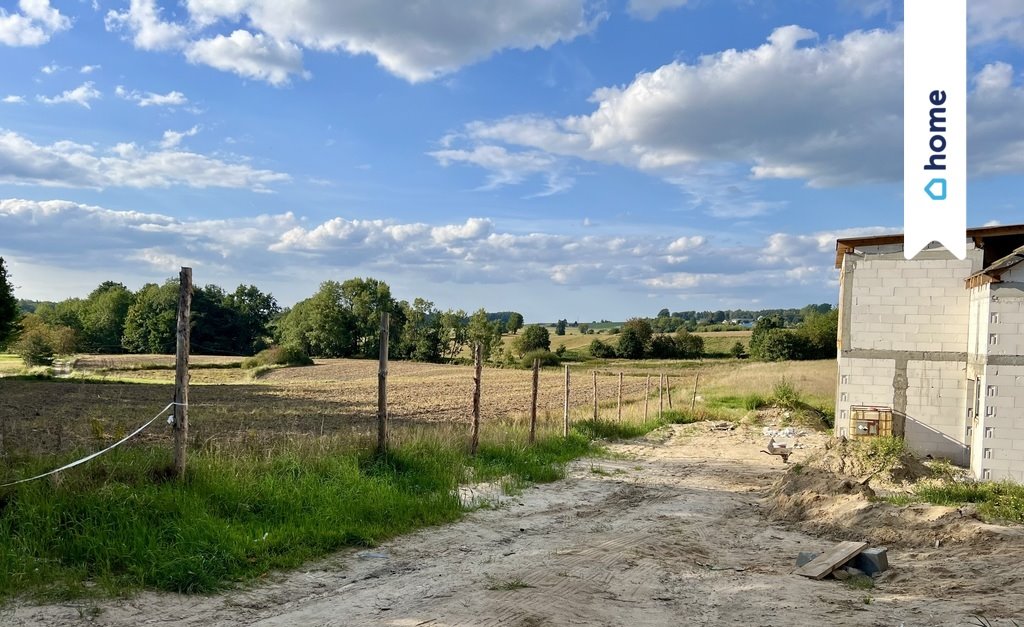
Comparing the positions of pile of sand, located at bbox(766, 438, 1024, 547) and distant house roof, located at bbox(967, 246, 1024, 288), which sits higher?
distant house roof, located at bbox(967, 246, 1024, 288)

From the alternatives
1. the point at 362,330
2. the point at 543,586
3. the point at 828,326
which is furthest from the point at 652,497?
the point at 362,330

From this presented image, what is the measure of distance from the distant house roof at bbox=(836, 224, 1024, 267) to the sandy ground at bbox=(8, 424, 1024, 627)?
1009cm

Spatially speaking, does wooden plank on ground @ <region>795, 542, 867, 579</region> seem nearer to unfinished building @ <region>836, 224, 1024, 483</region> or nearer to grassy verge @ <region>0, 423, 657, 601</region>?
grassy verge @ <region>0, 423, 657, 601</region>

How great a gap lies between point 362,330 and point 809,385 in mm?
60174

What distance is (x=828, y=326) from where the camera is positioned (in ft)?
206

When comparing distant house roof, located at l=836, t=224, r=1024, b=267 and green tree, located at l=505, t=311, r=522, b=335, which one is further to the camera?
green tree, located at l=505, t=311, r=522, b=335

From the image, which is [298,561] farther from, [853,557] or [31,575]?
[853,557]

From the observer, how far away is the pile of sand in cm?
816

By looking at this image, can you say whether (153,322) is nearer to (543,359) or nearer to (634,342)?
(543,359)

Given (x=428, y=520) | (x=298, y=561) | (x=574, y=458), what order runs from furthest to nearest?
(x=574, y=458) < (x=428, y=520) < (x=298, y=561)

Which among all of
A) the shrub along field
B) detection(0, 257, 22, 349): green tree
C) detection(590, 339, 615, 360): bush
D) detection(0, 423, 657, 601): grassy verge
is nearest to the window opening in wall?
the shrub along field

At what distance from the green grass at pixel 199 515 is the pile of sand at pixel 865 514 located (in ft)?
16.3

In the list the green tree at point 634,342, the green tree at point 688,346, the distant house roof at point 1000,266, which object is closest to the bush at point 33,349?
the green tree at point 634,342

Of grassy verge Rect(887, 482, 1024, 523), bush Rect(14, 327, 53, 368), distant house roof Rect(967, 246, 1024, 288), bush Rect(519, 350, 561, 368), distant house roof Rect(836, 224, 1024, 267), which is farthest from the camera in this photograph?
bush Rect(519, 350, 561, 368)
